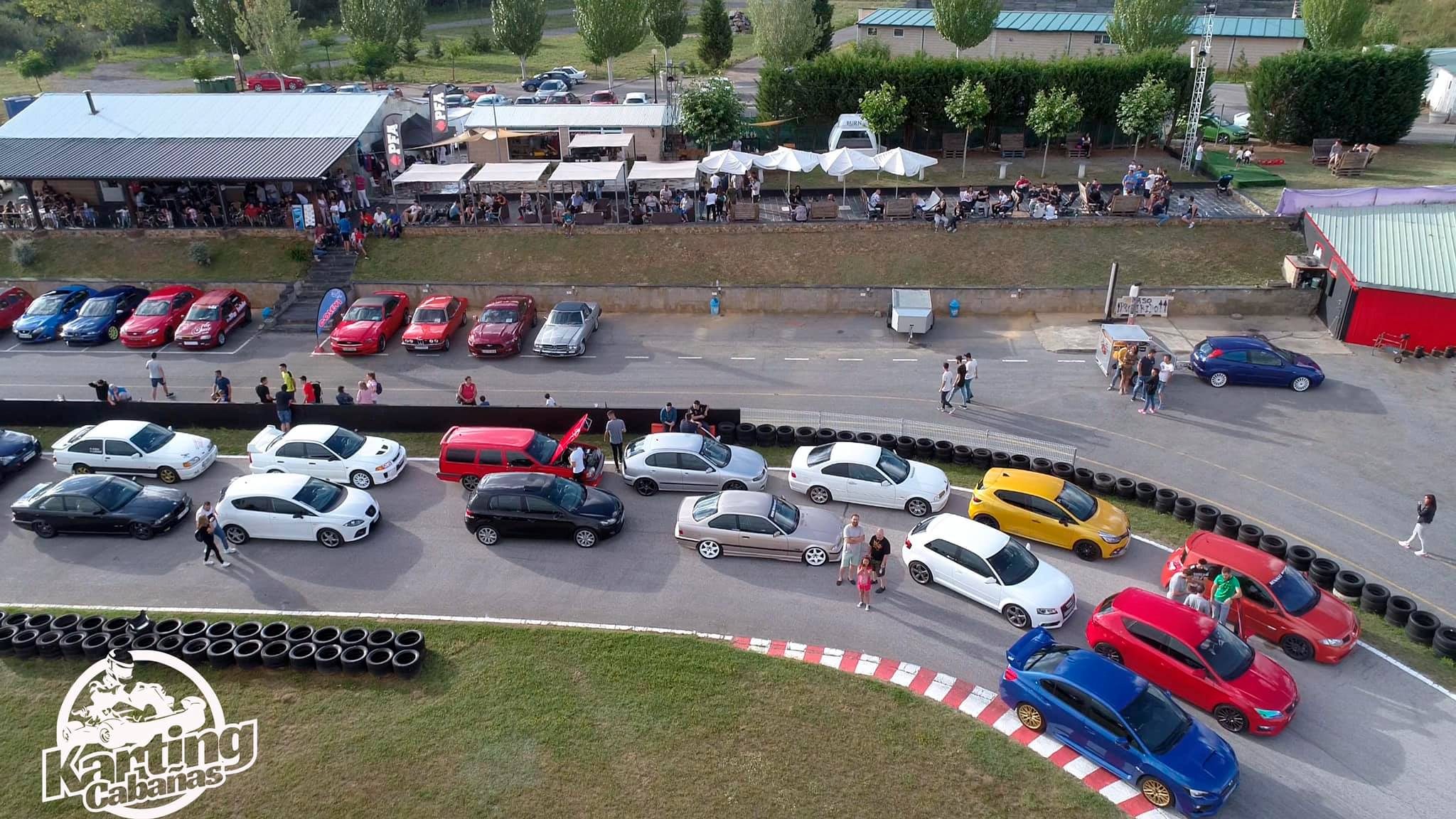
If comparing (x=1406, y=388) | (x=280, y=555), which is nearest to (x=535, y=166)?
(x=280, y=555)

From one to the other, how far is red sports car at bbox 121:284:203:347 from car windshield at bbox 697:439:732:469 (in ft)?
70.1

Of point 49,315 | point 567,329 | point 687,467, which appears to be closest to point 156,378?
point 49,315

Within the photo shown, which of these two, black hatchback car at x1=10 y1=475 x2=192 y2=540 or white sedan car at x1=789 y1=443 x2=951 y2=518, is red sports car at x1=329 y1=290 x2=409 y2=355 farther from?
white sedan car at x1=789 y1=443 x2=951 y2=518

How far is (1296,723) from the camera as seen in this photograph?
47.6 feet

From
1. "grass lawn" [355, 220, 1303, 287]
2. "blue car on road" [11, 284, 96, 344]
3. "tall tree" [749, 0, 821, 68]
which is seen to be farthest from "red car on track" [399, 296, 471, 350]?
"tall tree" [749, 0, 821, 68]

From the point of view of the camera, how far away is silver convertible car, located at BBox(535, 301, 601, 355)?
2938cm

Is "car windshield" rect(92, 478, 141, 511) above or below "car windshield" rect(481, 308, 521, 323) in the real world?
below

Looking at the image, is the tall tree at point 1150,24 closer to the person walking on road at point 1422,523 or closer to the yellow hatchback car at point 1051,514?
the person walking on road at point 1422,523

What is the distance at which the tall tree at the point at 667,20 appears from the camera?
61156 mm

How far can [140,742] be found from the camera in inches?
560

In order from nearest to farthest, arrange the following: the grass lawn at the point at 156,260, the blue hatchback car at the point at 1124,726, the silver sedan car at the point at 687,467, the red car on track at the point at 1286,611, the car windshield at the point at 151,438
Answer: the blue hatchback car at the point at 1124,726, the red car on track at the point at 1286,611, the silver sedan car at the point at 687,467, the car windshield at the point at 151,438, the grass lawn at the point at 156,260

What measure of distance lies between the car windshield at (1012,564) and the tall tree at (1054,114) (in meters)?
27.2

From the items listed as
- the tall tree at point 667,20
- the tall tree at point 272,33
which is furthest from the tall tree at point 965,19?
the tall tree at point 272,33

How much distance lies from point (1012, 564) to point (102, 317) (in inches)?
1238
